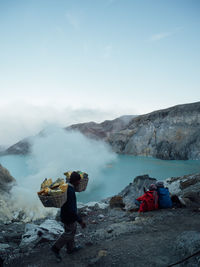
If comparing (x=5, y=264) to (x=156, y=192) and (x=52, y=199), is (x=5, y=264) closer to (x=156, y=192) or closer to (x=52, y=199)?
(x=52, y=199)

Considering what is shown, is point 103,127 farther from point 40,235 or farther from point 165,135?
point 40,235

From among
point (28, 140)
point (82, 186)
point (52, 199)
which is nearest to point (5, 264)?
point (52, 199)

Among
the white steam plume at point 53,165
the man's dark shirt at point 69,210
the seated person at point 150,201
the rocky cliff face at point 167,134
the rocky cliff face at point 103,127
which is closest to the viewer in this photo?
the man's dark shirt at point 69,210

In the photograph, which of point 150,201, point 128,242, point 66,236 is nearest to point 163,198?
point 150,201

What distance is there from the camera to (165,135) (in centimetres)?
4191

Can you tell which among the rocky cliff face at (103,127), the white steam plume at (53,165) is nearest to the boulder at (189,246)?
the white steam plume at (53,165)

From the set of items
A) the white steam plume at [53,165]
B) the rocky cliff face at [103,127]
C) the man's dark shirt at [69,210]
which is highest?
the rocky cliff face at [103,127]

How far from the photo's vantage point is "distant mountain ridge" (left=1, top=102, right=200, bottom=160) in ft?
127

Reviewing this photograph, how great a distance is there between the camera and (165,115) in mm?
43562

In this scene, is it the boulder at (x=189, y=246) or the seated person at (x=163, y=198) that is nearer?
the boulder at (x=189, y=246)

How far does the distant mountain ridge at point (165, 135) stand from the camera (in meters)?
38.6

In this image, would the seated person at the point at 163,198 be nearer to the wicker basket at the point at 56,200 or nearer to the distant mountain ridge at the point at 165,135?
the wicker basket at the point at 56,200

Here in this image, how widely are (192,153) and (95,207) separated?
34.8m

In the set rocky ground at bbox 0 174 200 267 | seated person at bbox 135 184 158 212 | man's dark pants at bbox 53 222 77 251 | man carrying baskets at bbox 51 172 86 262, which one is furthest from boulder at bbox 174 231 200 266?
seated person at bbox 135 184 158 212
